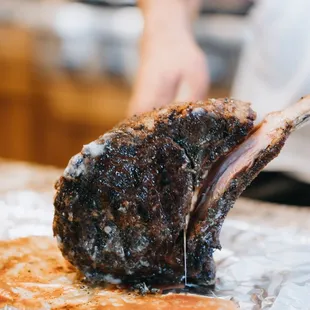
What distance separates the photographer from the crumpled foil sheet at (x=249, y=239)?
155 cm

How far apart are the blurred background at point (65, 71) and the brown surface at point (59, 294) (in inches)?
93.6

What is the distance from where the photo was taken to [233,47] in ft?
11.9

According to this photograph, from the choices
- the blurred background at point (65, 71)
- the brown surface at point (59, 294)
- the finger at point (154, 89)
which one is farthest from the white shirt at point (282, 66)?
the brown surface at point (59, 294)

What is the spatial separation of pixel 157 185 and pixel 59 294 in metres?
0.38

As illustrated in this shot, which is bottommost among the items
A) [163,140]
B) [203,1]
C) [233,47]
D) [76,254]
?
[76,254]

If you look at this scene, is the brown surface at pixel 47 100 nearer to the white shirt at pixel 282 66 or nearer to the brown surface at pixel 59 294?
the white shirt at pixel 282 66

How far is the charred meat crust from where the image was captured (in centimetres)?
145

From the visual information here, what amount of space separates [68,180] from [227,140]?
1.43 feet

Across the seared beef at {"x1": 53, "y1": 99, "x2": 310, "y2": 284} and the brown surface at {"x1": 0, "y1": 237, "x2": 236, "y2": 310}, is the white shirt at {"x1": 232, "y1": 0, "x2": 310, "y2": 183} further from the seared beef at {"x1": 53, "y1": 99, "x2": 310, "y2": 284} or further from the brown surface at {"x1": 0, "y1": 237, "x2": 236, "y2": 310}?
the brown surface at {"x1": 0, "y1": 237, "x2": 236, "y2": 310}

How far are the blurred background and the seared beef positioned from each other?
226 centimetres

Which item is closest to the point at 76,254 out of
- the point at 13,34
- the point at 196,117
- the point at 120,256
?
the point at 120,256

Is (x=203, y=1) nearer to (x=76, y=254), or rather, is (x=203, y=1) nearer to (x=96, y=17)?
(x=96, y=17)

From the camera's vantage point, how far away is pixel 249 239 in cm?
203

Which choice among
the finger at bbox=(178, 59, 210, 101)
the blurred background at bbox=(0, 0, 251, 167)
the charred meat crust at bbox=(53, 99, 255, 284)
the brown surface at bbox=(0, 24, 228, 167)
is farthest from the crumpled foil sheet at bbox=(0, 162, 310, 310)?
the brown surface at bbox=(0, 24, 228, 167)
